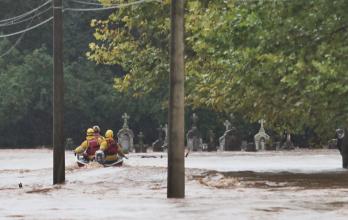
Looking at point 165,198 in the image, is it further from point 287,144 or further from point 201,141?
point 287,144

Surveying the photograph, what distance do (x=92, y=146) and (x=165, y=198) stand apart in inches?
548

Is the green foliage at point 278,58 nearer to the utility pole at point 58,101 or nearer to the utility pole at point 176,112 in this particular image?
the utility pole at point 58,101

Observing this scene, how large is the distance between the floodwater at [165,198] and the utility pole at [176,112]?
449 millimetres

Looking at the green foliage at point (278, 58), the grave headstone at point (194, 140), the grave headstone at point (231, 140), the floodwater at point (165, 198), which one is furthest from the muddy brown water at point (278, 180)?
the grave headstone at point (231, 140)

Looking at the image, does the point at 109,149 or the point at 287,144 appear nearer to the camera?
the point at 109,149

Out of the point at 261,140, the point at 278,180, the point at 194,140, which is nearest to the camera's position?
the point at 278,180

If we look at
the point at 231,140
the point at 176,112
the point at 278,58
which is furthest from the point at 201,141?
the point at 176,112

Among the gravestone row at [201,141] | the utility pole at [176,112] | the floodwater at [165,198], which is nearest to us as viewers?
the floodwater at [165,198]

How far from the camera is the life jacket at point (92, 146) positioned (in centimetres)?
3142

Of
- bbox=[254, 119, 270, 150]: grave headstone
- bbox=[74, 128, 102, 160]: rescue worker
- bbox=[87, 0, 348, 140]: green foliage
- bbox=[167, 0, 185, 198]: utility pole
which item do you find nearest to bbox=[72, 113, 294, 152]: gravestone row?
bbox=[254, 119, 270, 150]: grave headstone

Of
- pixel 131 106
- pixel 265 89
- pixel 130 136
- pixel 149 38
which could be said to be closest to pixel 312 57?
pixel 265 89

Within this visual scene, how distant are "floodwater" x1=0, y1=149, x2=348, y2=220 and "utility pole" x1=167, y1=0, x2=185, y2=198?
45 cm

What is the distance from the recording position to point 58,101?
23.4 meters

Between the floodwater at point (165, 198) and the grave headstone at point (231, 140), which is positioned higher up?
the grave headstone at point (231, 140)
